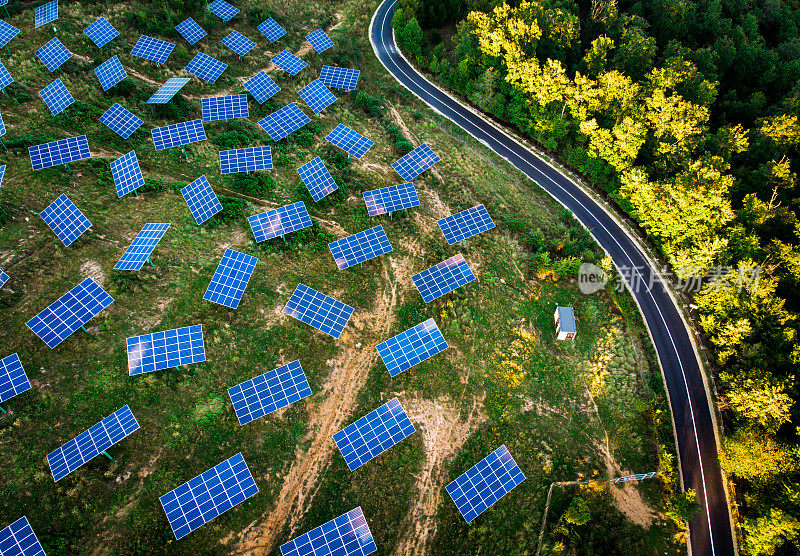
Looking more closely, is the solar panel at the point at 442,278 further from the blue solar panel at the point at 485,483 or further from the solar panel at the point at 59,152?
the solar panel at the point at 59,152

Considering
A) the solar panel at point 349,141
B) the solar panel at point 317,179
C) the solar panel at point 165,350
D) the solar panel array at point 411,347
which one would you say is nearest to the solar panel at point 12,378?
the solar panel at point 165,350

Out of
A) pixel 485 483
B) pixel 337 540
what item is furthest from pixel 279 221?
pixel 485 483

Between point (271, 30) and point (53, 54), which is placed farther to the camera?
point (271, 30)

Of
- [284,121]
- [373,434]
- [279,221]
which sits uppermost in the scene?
[284,121]

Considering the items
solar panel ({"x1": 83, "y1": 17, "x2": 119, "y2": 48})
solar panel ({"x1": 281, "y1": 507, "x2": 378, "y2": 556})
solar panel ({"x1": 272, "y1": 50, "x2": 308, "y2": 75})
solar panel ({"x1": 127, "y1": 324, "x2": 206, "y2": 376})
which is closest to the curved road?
solar panel ({"x1": 272, "y1": 50, "x2": 308, "y2": 75})

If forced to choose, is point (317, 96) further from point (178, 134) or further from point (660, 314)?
point (660, 314)

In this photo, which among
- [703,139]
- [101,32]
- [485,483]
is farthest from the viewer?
[703,139]

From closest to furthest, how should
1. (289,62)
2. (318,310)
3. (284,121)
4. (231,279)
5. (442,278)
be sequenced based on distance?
1. (231,279)
2. (318,310)
3. (442,278)
4. (284,121)
5. (289,62)

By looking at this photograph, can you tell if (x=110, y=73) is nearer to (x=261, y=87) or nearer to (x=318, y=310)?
(x=261, y=87)

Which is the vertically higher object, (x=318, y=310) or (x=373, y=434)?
(x=318, y=310)
